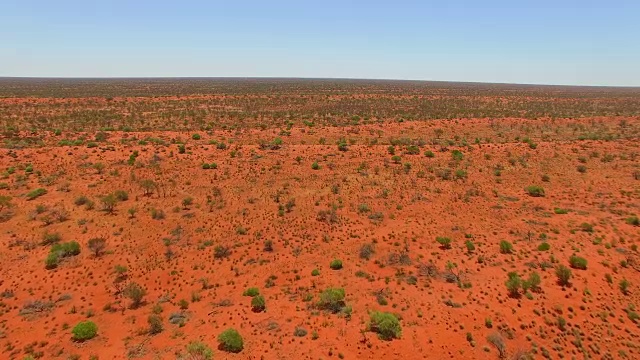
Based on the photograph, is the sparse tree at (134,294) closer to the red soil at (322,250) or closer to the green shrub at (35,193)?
the red soil at (322,250)

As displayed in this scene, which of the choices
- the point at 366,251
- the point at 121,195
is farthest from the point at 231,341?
the point at 121,195

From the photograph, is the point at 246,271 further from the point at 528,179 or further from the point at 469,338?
the point at 528,179

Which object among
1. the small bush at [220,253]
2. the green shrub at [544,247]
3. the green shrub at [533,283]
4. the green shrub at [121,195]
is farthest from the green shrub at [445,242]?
the green shrub at [121,195]

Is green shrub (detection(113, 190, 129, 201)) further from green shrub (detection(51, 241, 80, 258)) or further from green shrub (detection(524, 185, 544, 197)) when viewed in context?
green shrub (detection(524, 185, 544, 197))

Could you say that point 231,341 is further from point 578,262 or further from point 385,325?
point 578,262

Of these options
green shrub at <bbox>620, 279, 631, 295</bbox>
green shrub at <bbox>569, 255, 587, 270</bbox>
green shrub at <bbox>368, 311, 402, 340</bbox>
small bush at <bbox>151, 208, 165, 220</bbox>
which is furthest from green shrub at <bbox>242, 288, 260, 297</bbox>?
green shrub at <bbox>620, 279, 631, 295</bbox>

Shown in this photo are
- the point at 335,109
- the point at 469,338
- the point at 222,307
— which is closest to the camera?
the point at 469,338

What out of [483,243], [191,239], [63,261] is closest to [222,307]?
[191,239]
